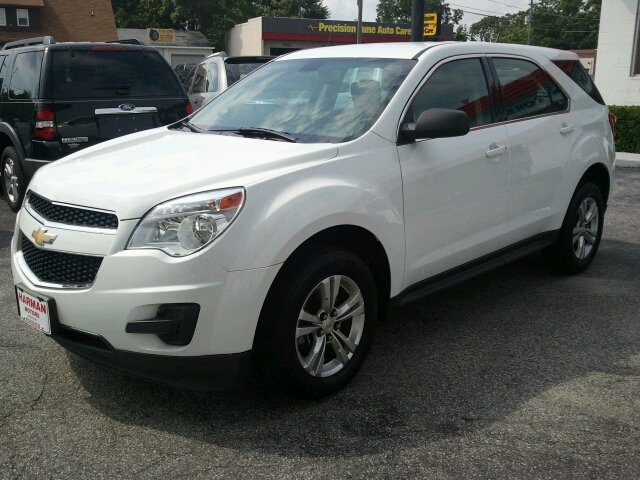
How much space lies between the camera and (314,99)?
171 inches

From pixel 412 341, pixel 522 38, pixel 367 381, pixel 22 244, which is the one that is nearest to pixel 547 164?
pixel 412 341

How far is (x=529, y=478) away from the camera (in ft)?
9.93

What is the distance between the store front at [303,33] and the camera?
50.1 m

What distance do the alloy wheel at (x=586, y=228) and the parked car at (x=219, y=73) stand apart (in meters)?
6.33

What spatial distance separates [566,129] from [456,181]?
1540 mm

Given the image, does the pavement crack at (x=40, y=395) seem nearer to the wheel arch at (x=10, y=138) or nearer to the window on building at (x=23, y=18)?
the wheel arch at (x=10, y=138)

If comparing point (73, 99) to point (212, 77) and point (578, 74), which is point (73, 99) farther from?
point (578, 74)

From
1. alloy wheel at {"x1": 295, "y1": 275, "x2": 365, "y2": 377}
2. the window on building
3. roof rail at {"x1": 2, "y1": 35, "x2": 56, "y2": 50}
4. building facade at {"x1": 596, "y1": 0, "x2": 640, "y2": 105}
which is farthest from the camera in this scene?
the window on building

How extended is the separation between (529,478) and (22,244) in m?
2.75

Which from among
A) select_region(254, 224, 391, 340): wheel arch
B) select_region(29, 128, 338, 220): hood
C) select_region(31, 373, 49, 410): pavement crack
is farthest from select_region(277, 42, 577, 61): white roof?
Result: select_region(31, 373, 49, 410): pavement crack

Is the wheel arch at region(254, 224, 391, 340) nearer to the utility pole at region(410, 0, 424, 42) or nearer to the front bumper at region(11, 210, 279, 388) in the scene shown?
the front bumper at region(11, 210, 279, 388)

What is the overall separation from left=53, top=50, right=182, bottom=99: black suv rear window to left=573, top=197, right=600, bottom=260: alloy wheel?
4.69 m

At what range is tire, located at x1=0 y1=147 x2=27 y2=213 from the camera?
307 inches

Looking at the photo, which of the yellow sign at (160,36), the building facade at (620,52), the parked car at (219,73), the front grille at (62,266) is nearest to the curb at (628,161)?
the building facade at (620,52)
